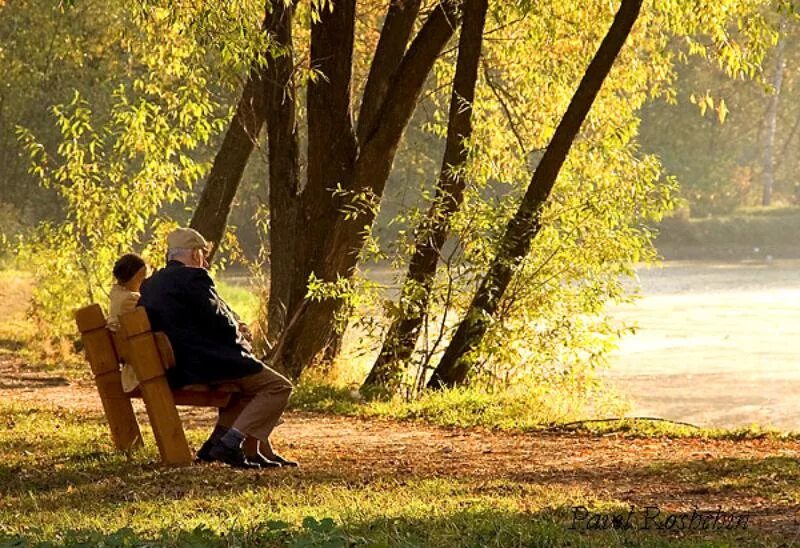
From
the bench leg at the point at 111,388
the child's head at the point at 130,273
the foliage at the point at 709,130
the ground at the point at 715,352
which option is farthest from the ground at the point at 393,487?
the foliage at the point at 709,130

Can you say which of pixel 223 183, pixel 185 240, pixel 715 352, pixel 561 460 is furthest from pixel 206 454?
pixel 715 352

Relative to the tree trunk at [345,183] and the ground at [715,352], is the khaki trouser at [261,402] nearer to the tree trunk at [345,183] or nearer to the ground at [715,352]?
the tree trunk at [345,183]

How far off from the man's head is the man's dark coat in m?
0.05

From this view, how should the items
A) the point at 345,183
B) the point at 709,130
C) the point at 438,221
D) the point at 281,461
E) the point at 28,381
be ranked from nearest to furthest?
the point at 281,461 < the point at 438,221 < the point at 345,183 < the point at 28,381 < the point at 709,130

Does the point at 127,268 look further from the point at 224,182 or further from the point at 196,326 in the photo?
the point at 224,182

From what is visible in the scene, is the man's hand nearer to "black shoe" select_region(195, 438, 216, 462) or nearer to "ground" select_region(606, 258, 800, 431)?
"black shoe" select_region(195, 438, 216, 462)

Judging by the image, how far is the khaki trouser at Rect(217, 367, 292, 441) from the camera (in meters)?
8.75

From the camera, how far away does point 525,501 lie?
768 cm

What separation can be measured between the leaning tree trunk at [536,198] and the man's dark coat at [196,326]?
5531mm

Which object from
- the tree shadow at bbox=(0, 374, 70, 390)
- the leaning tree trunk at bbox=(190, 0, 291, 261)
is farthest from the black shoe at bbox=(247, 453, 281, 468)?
the leaning tree trunk at bbox=(190, 0, 291, 261)

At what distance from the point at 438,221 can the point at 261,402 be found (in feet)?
20.0

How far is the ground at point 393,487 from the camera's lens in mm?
6375

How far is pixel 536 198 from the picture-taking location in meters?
14.4

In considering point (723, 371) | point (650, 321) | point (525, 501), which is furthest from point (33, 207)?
point (525, 501)
